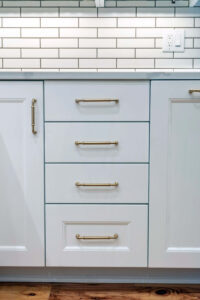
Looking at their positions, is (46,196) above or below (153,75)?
below

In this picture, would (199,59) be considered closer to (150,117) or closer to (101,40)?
(101,40)

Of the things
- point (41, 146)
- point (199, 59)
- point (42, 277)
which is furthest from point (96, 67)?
point (42, 277)

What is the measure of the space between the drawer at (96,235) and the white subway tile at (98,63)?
86cm

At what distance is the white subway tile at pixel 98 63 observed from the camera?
6.27ft

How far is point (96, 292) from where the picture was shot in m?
1.46

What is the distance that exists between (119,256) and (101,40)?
1175 mm

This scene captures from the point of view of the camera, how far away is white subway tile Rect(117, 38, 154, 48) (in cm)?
190

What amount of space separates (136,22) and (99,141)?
87 centimetres

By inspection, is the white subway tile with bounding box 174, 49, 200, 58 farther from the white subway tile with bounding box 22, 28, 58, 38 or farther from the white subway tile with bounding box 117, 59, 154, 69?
the white subway tile with bounding box 22, 28, 58, 38

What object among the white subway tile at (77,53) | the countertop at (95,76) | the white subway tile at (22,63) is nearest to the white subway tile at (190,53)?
the white subway tile at (77,53)

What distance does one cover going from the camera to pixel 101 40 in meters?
1.90

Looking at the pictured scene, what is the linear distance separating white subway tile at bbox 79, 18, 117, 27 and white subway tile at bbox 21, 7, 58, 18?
0.16 meters

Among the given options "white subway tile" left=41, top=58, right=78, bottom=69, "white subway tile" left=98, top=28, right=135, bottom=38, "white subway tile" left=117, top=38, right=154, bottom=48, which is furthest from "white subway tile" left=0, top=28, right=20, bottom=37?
"white subway tile" left=117, top=38, right=154, bottom=48

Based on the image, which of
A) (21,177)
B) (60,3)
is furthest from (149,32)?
(21,177)
